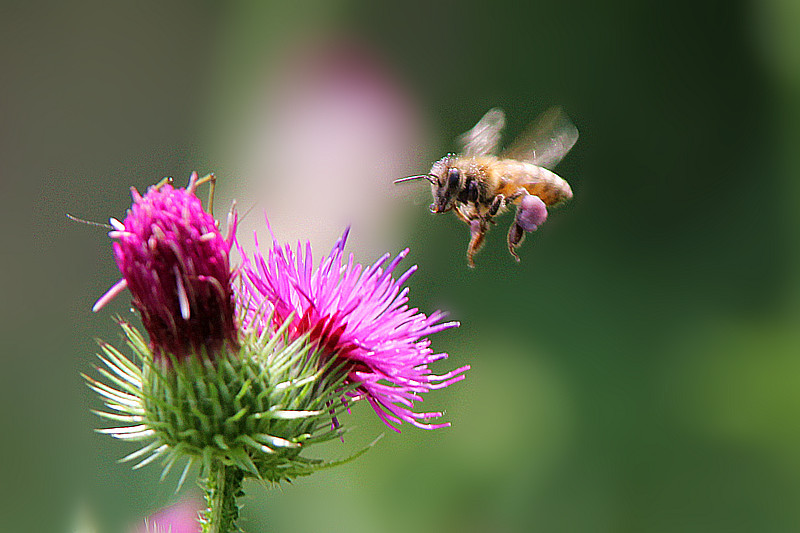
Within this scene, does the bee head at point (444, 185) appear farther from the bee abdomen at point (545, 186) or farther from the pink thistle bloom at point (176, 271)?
the pink thistle bloom at point (176, 271)

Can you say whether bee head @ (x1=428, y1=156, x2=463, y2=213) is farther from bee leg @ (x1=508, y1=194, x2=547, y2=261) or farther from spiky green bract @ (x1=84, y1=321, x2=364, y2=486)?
spiky green bract @ (x1=84, y1=321, x2=364, y2=486)

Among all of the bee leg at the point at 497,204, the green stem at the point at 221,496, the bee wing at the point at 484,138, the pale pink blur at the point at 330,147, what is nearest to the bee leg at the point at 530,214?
the bee leg at the point at 497,204

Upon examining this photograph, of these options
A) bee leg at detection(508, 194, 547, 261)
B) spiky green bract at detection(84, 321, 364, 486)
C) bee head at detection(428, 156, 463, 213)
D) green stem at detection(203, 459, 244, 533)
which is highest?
bee head at detection(428, 156, 463, 213)

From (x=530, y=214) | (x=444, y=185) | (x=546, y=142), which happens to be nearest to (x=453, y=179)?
(x=444, y=185)

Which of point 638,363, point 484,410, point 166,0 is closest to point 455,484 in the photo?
point 484,410

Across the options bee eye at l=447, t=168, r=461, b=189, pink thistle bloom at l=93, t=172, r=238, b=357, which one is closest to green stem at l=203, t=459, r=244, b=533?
pink thistle bloom at l=93, t=172, r=238, b=357

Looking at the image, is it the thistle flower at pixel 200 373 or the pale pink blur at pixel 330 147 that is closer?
the thistle flower at pixel 200 373
